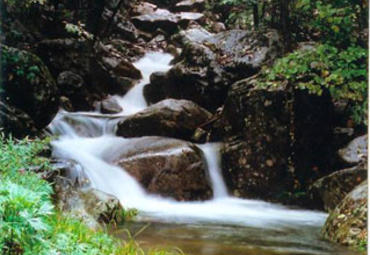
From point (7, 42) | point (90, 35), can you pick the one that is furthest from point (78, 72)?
point (7, 42)

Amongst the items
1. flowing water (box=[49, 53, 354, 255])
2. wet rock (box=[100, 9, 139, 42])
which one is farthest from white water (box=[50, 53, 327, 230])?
wet rock (box=[100, 9, 139, 42])

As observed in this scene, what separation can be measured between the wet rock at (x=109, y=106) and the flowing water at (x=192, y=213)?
0.59 feet

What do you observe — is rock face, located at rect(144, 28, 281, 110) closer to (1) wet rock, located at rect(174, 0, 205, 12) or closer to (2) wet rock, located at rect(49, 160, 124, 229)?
(1) wet rock, located at rect(174, 0, 205, 12)

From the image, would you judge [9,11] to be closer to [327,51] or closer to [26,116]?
[26,116]

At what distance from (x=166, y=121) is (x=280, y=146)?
1.89 m

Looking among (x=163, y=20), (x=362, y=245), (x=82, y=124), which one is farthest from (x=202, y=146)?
(x=163, y=20)

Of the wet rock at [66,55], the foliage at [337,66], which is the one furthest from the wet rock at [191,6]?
the foliage at [337,66]

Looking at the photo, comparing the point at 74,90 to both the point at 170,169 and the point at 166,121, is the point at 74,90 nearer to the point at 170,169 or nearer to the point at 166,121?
the point at 166,121

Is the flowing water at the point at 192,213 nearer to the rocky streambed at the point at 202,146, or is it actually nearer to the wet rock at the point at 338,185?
the rocky streambed at the point at 202,146

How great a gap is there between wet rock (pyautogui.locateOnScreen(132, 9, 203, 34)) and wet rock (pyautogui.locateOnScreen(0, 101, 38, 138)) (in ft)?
26.3

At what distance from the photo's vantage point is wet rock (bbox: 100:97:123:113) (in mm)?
9453

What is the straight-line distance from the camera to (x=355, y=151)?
6.52m

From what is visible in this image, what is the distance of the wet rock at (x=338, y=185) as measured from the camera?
228 inches

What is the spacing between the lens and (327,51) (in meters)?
5.30
